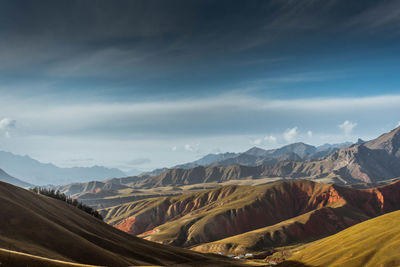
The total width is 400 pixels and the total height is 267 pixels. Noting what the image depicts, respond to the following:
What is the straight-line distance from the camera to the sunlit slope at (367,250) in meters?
82.1

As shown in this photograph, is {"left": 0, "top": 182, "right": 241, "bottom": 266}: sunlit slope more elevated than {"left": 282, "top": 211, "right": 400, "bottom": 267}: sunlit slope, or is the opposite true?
{"left": 0, "top": 182, "right": 241, "bottom": 266}: sunlit slope

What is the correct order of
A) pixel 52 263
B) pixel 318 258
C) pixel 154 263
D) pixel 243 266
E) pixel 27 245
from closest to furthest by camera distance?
pixel 52 263, pixel 27 245, pixel 154 263, pixel 318 258, pixel 243 266

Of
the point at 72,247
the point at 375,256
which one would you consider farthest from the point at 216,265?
the point at 72,247

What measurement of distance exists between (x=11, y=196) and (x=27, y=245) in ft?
119

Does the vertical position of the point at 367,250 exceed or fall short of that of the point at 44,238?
it falls short

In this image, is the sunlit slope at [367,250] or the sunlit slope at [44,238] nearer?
the sunlit slope at [44,238]

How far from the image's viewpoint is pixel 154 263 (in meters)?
98.7

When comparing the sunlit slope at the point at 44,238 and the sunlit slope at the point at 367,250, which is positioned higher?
the sunlit slope at the point at 44,238

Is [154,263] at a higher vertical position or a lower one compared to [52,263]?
lower

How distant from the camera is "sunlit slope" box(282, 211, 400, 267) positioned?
269ft

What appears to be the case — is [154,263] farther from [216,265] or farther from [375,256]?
[375,256]

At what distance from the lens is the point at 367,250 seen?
294 feet

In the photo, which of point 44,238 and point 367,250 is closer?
point 44,238

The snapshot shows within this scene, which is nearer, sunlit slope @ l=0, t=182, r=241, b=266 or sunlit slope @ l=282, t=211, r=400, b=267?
sunlit slope @ l=0, t=182, r=241, b=266
